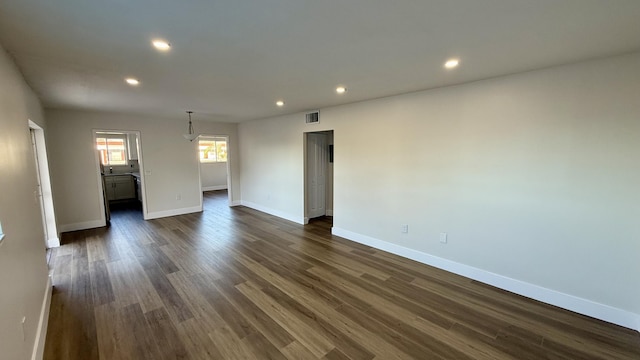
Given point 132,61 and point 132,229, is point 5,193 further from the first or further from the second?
point 132,229

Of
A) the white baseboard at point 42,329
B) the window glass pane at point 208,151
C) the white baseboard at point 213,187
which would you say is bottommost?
the white baseboard at point 42,329

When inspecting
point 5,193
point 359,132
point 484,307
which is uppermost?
point 359,132

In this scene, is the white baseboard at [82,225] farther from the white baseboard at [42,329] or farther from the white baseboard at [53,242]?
the white baseboard at [42,329]

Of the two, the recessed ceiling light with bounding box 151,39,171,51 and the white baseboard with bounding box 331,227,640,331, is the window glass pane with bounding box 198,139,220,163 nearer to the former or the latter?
the white baseboard with bounding box 331,227,640,331

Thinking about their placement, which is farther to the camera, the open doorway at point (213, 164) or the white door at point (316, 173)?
the open doorway at point (213, 164)

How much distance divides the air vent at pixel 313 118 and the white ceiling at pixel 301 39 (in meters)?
1.75

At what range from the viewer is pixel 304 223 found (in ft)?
18.7


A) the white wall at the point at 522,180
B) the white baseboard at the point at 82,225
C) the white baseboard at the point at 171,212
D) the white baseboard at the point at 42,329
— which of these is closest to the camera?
the white baseboard at the point at 42,329

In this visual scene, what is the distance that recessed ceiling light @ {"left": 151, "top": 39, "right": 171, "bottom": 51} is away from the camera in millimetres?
1987

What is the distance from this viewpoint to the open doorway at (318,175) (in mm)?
5730

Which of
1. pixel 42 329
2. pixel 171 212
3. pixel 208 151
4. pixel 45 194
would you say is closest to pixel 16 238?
pixel 42 329

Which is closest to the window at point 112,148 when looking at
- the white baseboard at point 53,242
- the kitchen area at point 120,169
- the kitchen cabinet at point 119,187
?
the kitchen area at point 120,169

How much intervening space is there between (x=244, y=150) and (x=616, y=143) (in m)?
7.12

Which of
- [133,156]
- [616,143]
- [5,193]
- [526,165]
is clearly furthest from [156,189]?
[616,143]
